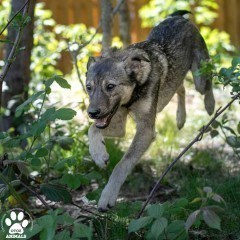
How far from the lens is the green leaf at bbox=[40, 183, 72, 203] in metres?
4.32

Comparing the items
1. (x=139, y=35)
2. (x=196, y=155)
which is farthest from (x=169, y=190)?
(x=139, y=35)

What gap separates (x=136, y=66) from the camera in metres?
5.18

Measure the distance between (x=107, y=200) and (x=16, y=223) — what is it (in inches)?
31.1

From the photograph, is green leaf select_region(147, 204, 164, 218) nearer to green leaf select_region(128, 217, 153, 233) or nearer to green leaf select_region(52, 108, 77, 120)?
green leaf select_region(128, 217, 153, 233)

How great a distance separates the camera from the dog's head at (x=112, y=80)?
4750mm

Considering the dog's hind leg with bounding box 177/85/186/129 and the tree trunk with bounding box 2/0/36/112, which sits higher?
the tree trunk with bounding box 2/0/36/112

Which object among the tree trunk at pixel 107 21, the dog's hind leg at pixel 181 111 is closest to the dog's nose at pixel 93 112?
the dog's hind leg at pixel 181 111

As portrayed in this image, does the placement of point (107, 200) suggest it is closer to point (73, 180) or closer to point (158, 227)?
point (73, 180)

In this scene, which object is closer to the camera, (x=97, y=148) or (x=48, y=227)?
(x=48, y=227)

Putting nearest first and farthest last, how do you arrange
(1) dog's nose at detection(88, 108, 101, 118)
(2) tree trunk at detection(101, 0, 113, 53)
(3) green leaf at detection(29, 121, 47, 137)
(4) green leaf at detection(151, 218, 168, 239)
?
(4) green leaf at detection(151, 218, 168, 239) < (3) green leaf at detection(29, 121, 47, 137) < (1) dog's nose at detection(88, 108, 101, 118) < (2) tree trunk at detection(101, 0, 113, 53)

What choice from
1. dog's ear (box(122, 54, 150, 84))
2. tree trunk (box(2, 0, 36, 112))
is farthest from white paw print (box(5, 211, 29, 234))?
tree trunk (box(2, 0, 36, 112))

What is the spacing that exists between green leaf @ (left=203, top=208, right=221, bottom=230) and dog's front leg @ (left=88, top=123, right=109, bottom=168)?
1.51m

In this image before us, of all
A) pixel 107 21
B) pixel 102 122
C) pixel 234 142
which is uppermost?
pixel 107 21

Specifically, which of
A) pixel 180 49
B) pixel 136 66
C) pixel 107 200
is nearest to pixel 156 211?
pixel 107 200
